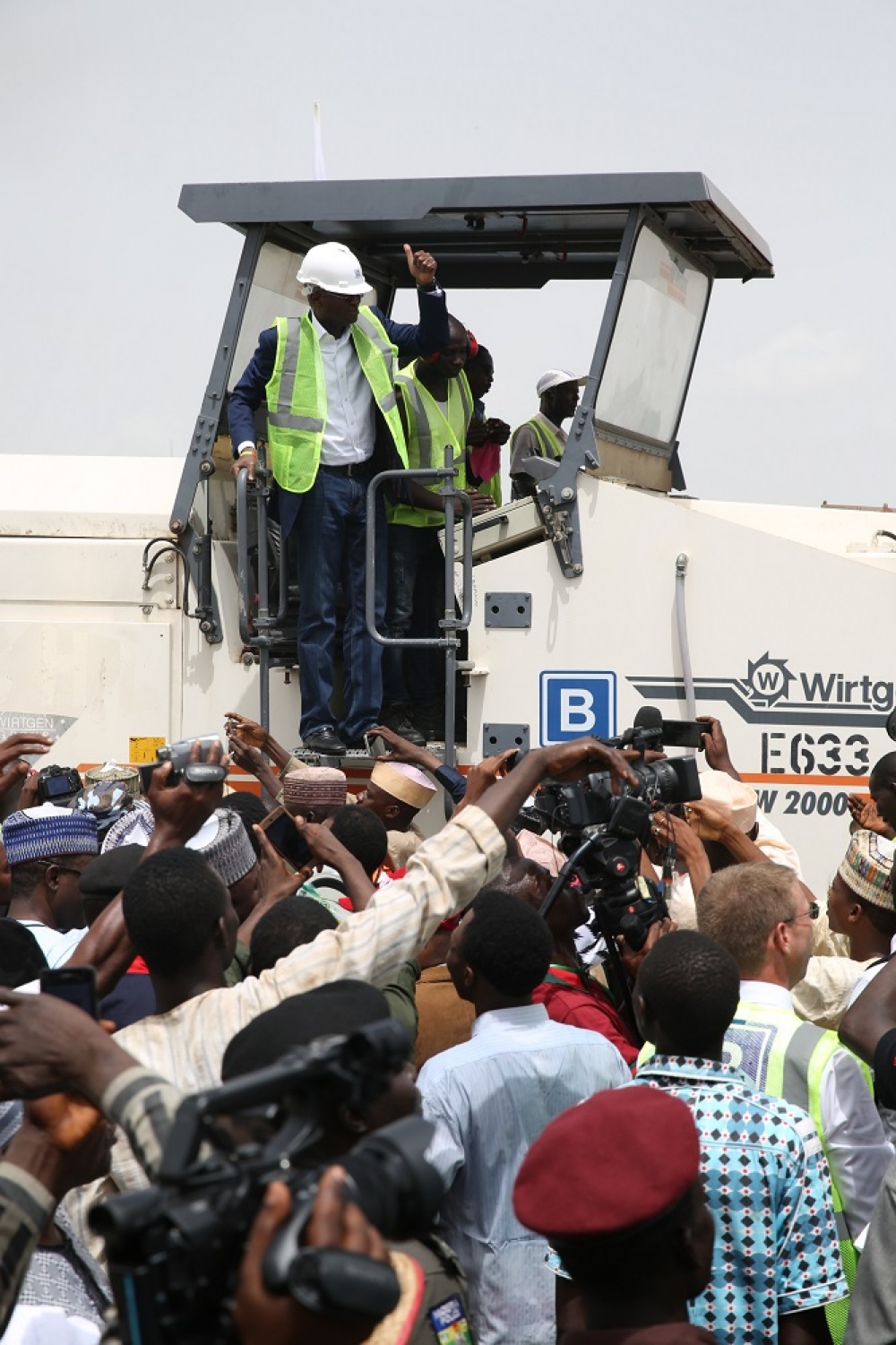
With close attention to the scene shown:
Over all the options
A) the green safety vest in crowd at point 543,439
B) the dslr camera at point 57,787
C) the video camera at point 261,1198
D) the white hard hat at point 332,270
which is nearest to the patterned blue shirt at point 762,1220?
the video camera at point 261,1198

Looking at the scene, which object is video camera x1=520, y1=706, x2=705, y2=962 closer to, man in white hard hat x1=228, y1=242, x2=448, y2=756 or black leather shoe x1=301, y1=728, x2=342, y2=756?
black leather shoe x1=301, y1=728, x2=342, y2=756

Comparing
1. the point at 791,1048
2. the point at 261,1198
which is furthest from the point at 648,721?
the point at 261,1198

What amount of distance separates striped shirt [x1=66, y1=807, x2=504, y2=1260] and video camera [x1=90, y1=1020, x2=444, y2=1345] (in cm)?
86

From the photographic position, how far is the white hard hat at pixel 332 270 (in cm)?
582

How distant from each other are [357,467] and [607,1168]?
4.44m

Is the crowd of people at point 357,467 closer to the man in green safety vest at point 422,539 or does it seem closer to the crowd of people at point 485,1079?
the man in green safety vest at point 422,539

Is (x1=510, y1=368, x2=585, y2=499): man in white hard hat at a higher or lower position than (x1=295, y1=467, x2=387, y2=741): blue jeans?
higher

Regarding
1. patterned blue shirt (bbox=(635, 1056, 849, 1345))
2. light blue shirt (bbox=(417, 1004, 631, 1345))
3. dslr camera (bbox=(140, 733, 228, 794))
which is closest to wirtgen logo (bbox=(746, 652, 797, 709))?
light blue shirt (bbox=(417, 1004, 631, 1345))

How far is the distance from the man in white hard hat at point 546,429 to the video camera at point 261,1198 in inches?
225

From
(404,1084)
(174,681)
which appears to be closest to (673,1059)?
(404,1084)

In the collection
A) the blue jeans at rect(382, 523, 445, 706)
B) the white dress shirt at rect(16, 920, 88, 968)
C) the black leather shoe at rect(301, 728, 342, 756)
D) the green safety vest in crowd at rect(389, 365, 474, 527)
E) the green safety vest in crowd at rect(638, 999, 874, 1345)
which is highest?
the green safety vest in crowd at rect(389, 365, 474, 527)

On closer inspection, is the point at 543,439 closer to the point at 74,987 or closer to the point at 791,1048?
the point at 791,1048

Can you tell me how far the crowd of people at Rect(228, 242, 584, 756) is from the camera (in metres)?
5.79

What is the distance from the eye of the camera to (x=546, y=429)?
23.3 ft
